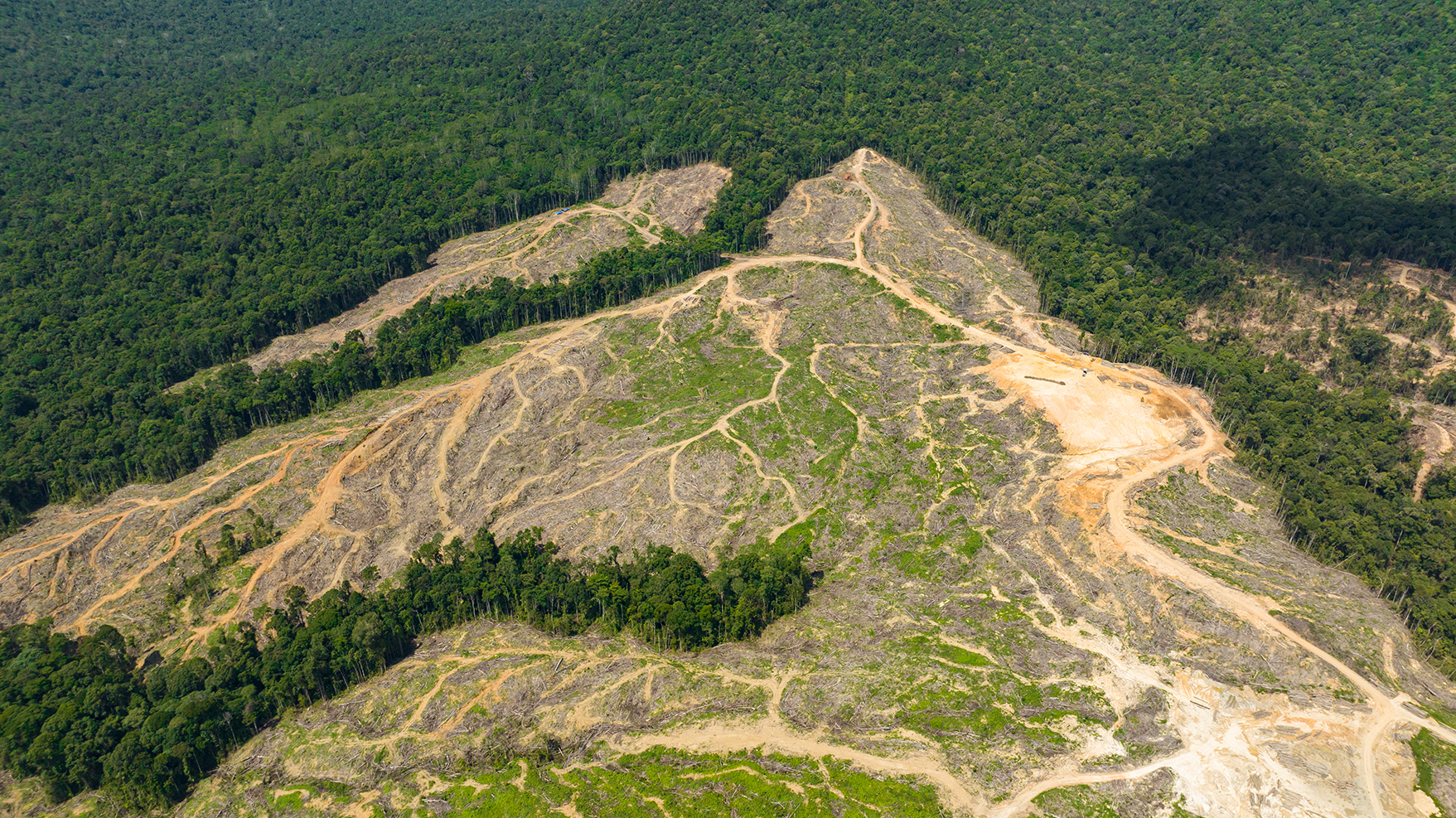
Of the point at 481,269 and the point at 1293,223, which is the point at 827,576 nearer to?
the point at 481,269

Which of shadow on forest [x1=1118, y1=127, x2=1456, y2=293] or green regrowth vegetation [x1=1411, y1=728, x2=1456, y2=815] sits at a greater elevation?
shadow on forest [x1=1118, y1=127, x2=1456, y2=293]

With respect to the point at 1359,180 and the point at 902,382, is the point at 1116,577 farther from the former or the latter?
the point at 1359,180

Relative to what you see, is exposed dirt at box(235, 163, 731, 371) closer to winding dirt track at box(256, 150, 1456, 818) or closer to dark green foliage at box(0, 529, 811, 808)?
winding dirt track at box(256, 150, 1456, 818)

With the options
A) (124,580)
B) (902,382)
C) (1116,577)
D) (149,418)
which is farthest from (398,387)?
(1116,577)

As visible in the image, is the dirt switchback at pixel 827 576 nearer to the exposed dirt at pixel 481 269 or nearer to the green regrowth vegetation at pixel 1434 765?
the green regrowth vegetation at pixel 1434 765

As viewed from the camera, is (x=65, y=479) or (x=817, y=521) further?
(x=65, y=479)

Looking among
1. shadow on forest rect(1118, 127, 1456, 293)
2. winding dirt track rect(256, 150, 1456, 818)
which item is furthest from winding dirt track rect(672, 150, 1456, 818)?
shadow on forest rect(1118, 127, 1456, 293)
